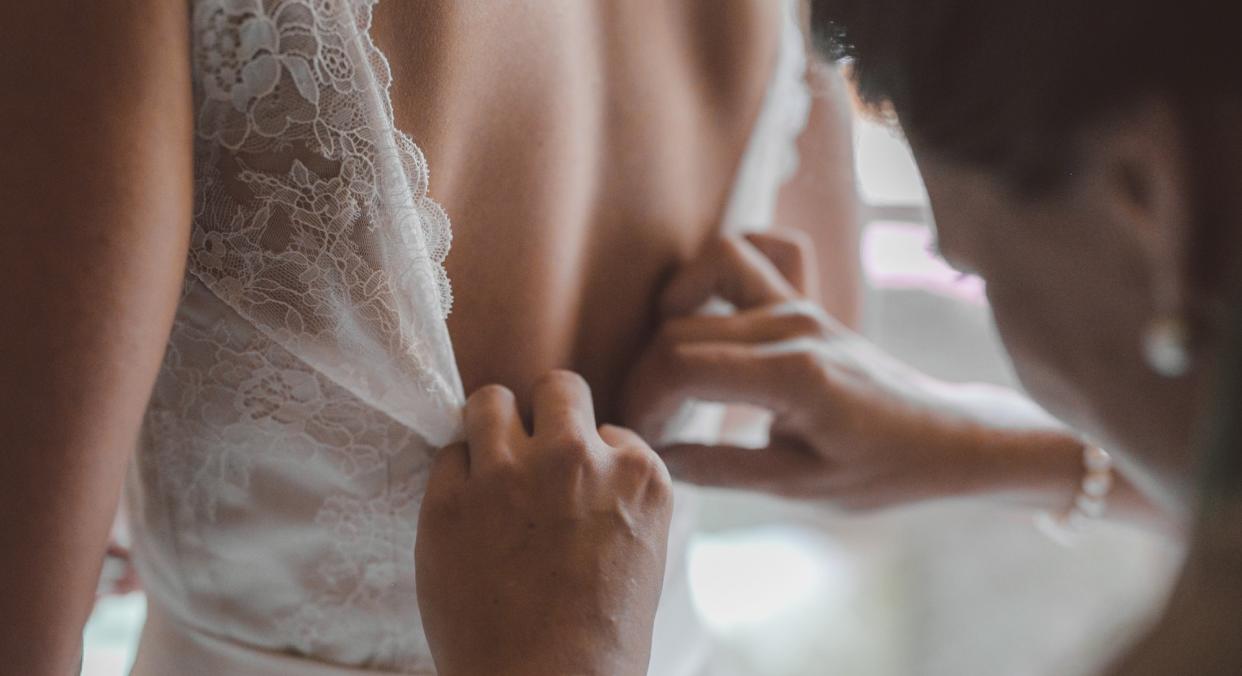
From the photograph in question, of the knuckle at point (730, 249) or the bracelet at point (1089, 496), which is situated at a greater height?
the knuckle at point (730, 249)

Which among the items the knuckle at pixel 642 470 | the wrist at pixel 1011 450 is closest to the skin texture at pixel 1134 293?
the knuckle at pixel 642 470

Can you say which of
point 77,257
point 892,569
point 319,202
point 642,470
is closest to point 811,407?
point 642,470

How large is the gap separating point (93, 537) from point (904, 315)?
1.45 meters

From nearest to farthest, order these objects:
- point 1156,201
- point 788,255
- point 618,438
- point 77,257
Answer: point 1156,201 → point 77,257 → point 618,438 → point 788,255

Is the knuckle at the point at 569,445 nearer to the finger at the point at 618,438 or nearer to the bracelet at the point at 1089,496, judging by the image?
the finger at the point at 618,438

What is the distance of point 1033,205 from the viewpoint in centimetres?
45

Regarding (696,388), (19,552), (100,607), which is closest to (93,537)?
(19,552)

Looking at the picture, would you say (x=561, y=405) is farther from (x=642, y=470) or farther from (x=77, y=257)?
(x=77, y=257)

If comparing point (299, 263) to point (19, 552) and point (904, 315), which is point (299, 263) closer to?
point (19, 552)

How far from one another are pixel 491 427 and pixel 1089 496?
2.08ft

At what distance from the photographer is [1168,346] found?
1.23 feet

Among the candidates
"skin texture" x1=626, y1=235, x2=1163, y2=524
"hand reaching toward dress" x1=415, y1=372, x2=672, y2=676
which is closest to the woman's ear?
"hand reaching toward dress" x1=415, y1=372, x2=672, y2=676

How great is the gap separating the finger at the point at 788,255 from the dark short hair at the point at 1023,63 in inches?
15.8

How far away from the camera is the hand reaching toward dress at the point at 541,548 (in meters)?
0.61
